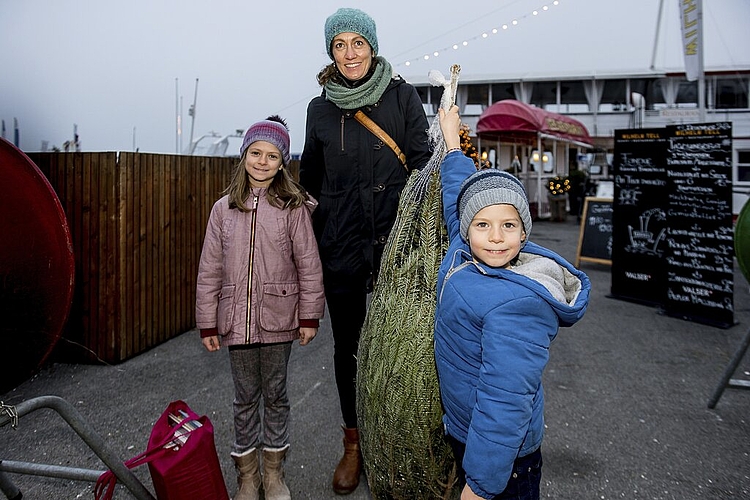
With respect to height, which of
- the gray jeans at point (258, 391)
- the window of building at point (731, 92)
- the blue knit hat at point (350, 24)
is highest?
the window of building at point (731, 92)

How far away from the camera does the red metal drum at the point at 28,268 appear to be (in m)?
1.74

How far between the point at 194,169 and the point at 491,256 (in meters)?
4.42

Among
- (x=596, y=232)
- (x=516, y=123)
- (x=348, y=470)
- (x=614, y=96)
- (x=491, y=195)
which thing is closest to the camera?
(x=491, y=195)

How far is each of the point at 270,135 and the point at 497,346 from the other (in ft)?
4.86

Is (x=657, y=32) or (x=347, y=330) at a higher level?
(x=657, y=32)

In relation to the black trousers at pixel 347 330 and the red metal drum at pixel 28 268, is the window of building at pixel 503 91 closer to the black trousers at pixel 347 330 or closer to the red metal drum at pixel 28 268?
the black trousers at pixel 347 330

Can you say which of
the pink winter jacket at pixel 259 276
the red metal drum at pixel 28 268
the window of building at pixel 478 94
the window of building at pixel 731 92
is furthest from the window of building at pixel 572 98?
the red metal drum at pixel 28 268

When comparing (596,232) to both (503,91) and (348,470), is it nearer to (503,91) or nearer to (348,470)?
(348,470)

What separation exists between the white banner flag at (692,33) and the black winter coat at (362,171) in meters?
6.01

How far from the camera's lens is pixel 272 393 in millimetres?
2395

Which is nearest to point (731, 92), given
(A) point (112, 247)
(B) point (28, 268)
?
(A) point (112, 247)

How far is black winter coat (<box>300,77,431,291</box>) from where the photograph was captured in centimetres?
228

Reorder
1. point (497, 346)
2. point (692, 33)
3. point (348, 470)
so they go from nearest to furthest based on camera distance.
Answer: point (497, 346), point (348, 470), point (692, 33)

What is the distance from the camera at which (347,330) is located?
2.42 meters
